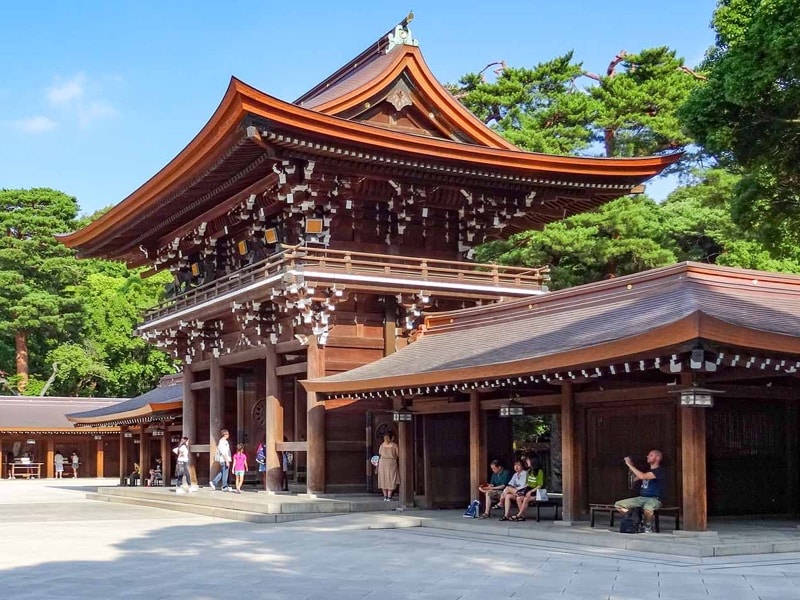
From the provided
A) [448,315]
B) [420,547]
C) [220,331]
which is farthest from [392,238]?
[420,547]

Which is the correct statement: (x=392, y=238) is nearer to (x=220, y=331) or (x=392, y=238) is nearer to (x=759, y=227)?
(x=220, y=331)

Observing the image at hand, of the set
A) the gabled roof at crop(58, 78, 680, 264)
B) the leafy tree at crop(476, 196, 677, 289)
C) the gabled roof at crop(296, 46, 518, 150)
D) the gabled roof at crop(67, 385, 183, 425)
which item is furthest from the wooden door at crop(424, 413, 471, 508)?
the gabled roof at crop(67, 385, 183, 425)

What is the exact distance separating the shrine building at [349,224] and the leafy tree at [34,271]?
105ft

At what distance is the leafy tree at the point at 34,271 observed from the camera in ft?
195

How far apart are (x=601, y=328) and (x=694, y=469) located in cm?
304

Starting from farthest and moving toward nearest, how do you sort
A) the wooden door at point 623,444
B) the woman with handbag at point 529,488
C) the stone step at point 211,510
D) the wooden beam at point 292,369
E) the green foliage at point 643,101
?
the green foliage at point 643,101, the wooden beam at point 292,369, the stone step at point 211,510, the woman with handbag at point 529,488, the wooden door at point 623,444

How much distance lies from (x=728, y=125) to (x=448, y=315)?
7600 millimetres

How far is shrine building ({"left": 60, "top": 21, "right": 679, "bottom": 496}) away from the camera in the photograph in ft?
74.0

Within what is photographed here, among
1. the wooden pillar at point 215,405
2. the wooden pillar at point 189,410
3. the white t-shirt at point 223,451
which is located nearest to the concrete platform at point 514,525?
the white t-shirt at point 223,451

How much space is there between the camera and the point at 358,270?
2359 cm

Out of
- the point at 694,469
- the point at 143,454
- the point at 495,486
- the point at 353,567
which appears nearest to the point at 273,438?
the point at 495,486

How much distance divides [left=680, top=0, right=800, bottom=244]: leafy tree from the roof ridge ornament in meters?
8.27

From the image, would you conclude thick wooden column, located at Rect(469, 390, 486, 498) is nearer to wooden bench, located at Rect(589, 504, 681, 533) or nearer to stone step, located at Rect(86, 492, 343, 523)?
wooden bench, located at Rect(589, 504, 681, 533)

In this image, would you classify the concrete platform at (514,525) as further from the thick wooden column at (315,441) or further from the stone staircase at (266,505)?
the thick wooden column at (315,441)
